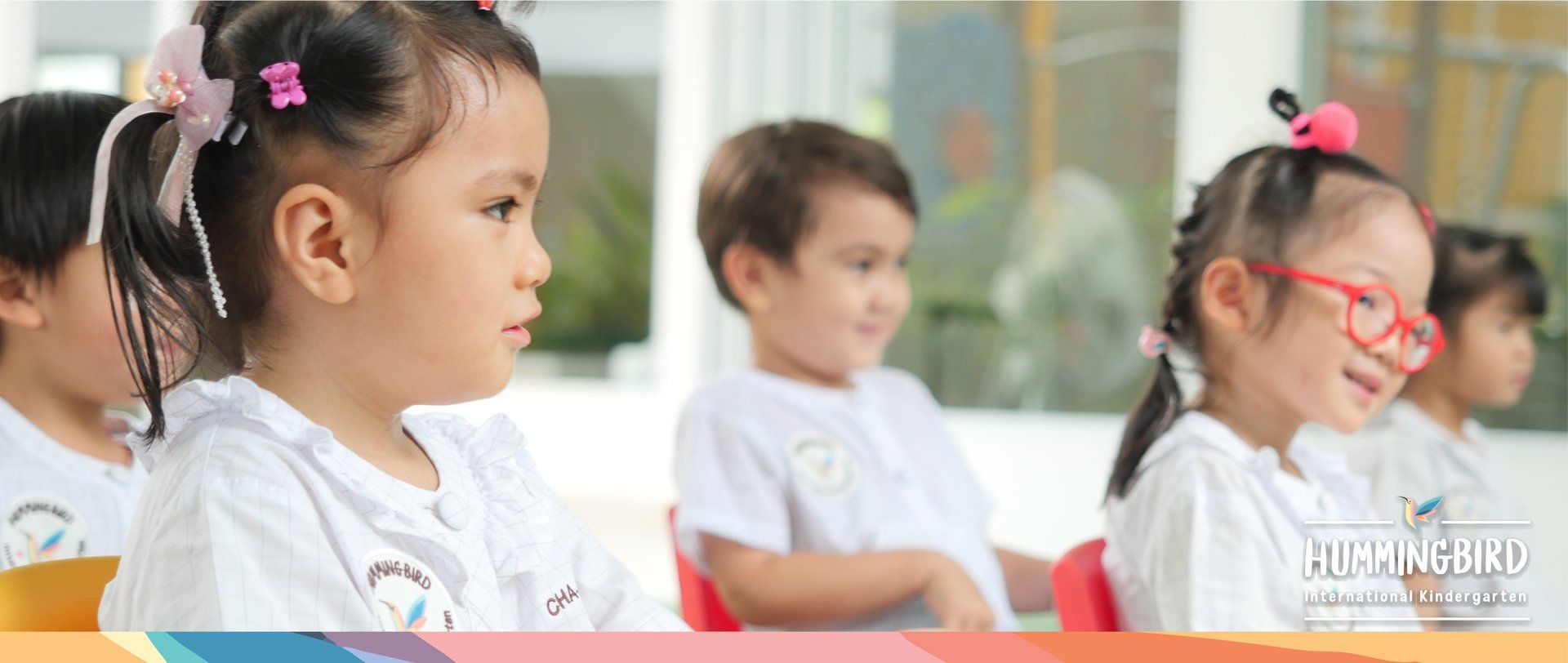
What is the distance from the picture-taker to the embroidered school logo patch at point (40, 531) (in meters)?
1.06

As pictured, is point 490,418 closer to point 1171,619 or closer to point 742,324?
point 1171,619

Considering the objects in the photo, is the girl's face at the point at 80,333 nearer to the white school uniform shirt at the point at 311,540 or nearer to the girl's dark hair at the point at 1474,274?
the white school uniform shirt at the point at 311,540

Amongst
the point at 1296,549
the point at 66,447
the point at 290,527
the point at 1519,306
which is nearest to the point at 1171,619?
the point at 1296,549

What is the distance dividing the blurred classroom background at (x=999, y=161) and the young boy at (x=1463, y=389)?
0.23 metres

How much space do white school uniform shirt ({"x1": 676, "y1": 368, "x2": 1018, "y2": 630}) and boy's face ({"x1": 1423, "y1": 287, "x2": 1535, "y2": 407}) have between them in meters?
0.78

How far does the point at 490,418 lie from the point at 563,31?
4228 millimetres

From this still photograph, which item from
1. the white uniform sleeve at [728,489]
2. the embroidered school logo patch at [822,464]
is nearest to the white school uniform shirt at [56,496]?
the white uniform sleeve at [728,489]

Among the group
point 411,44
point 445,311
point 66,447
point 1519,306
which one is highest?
point 411,44

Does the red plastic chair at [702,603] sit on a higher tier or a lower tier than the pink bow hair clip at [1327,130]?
lower

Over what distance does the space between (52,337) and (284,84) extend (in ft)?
1.92

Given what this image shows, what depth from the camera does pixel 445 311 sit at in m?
0.78

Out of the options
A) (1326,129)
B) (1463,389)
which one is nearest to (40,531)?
(1326,129)

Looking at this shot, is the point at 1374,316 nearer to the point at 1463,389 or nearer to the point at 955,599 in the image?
the point at 955,599

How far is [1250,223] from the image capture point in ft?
3.99
